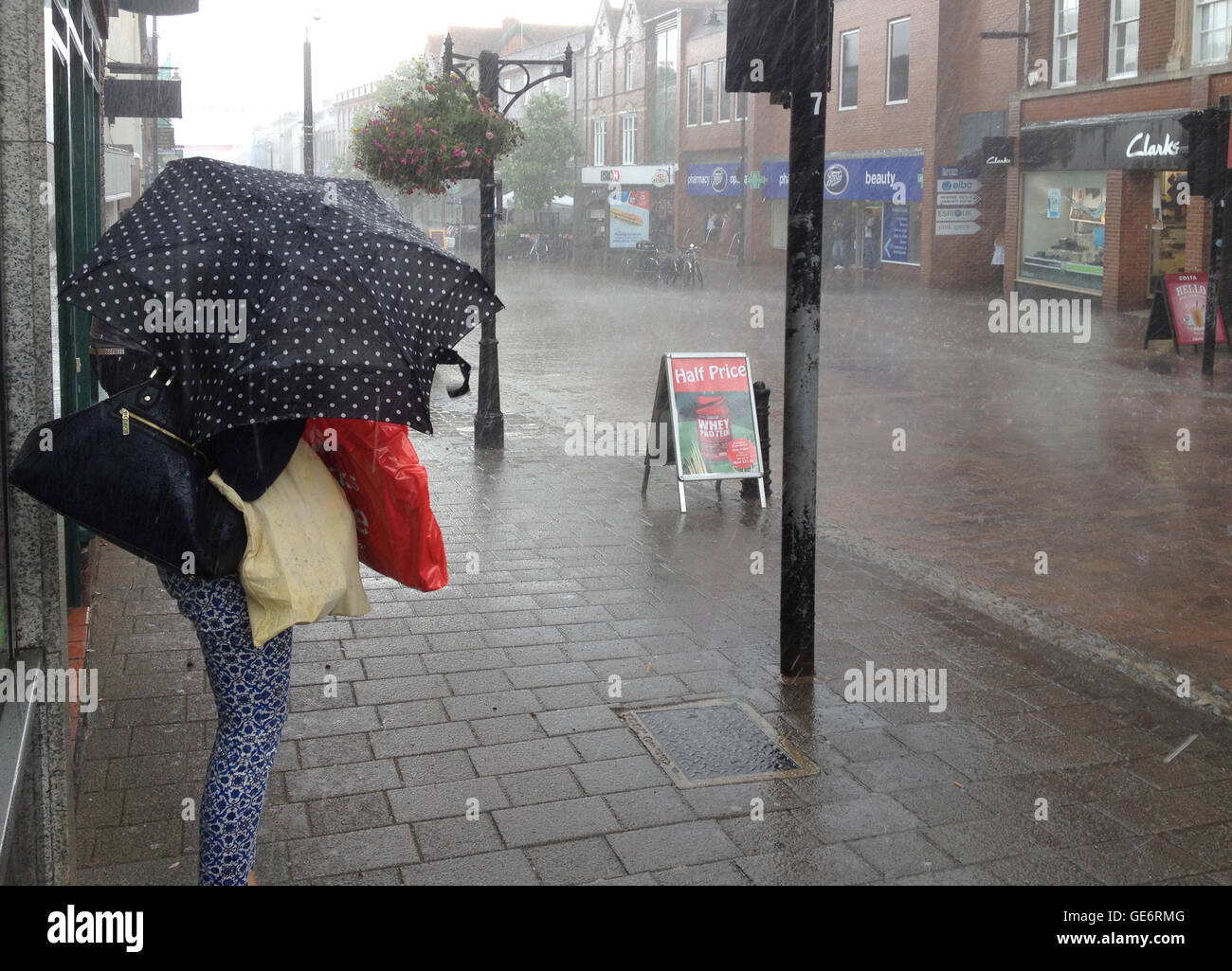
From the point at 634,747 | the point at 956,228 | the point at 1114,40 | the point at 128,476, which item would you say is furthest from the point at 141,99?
the point at 956,228

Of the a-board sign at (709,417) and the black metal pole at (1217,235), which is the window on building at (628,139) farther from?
the a-board sign at (709,417)

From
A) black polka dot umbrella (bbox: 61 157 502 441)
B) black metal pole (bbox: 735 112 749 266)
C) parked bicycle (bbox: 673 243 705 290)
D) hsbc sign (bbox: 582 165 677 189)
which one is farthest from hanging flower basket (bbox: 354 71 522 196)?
hsbc sign (bbox: 582 165 677 189)

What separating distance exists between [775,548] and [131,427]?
17.4 feet

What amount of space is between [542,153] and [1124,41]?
3307 cm

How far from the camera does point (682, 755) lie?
4.62m

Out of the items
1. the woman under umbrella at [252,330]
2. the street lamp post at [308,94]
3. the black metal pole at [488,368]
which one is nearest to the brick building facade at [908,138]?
the street lamp post at [308,94]

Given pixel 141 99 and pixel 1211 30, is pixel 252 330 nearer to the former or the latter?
pixel 141 99

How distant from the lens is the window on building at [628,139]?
5522 cm

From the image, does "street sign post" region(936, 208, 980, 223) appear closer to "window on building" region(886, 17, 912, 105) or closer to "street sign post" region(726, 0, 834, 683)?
"window on building" region(886, 17, 912, 105)

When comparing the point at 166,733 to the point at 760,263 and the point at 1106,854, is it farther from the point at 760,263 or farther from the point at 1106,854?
the point at 760,263

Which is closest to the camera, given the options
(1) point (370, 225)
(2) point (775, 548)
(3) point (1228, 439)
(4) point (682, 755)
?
(1) point (370, 225)

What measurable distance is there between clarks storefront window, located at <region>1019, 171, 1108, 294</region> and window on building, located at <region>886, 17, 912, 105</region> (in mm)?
7694
